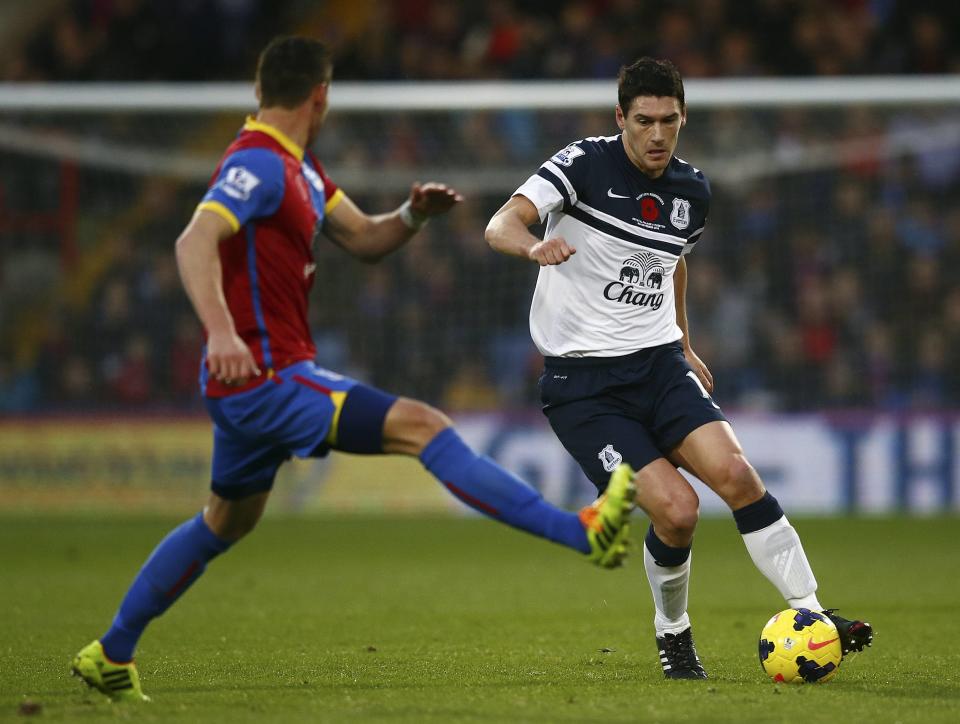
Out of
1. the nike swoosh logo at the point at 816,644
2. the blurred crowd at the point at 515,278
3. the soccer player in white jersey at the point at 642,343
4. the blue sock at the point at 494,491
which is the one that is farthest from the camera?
the blurred crowd at the point at 515,278

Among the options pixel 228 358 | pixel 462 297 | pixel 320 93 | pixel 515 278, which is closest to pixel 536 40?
pixel 515 278

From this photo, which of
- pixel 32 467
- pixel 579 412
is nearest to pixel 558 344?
pixel 579 412

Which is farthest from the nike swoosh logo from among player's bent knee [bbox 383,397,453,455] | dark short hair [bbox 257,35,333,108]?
dark short hair [bbox 257,35,333,108]

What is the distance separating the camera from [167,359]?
1489 centimetres

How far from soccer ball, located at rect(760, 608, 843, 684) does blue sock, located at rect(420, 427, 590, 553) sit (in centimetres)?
122

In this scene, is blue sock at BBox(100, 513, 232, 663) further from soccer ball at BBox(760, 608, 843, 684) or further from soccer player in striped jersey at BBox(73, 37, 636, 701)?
soccer ball at BBox(760, 608, 843, 684)

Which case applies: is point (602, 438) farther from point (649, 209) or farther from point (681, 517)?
point (649, 209)

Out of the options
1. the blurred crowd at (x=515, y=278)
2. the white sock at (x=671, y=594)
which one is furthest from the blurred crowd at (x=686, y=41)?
the white sock at (x=671, y=594)

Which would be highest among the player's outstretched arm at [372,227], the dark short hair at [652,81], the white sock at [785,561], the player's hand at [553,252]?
the dark short hair at [652,81]

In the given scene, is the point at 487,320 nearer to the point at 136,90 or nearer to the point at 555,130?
the point at 555,130

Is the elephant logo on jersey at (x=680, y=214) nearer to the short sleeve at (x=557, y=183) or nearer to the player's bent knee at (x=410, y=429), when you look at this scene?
the short sleeve at (x=557, y=183)

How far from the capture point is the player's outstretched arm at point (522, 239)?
16.4 ft

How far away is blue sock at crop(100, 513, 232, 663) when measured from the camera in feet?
17.3

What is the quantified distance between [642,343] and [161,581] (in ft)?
6.80
